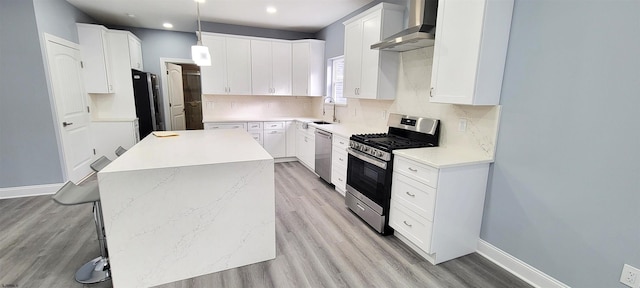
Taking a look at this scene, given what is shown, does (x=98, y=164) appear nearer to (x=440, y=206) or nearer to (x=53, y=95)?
(x=53, y=95)

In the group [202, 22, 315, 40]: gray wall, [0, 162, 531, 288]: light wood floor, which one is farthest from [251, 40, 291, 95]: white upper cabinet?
[0, 162, 531, 288]: light wood floor

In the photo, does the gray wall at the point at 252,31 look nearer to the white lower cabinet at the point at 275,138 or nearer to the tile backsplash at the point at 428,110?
the white lower cabinet at the point at 275,138

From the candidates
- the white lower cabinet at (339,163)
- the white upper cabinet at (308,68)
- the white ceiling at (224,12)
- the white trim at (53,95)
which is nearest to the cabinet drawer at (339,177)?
the white lower cabinet at (339,163)

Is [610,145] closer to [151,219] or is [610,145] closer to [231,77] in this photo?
[151,219]

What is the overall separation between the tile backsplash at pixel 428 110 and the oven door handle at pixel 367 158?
69cm

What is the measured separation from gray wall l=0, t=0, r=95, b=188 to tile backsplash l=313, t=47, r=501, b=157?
13.7 feet

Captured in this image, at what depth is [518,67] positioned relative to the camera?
6.85 ft

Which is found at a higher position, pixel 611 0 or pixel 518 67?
pixel 611 0

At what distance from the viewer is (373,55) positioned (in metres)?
3.34

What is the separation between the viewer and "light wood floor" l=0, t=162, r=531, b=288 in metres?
2.06

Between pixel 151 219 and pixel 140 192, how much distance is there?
0.21 metres

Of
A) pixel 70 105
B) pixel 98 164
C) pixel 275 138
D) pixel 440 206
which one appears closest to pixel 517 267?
pixel 440 206

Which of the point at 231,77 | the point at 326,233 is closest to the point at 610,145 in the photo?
the point at 326,233

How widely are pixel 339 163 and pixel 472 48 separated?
204 cm
